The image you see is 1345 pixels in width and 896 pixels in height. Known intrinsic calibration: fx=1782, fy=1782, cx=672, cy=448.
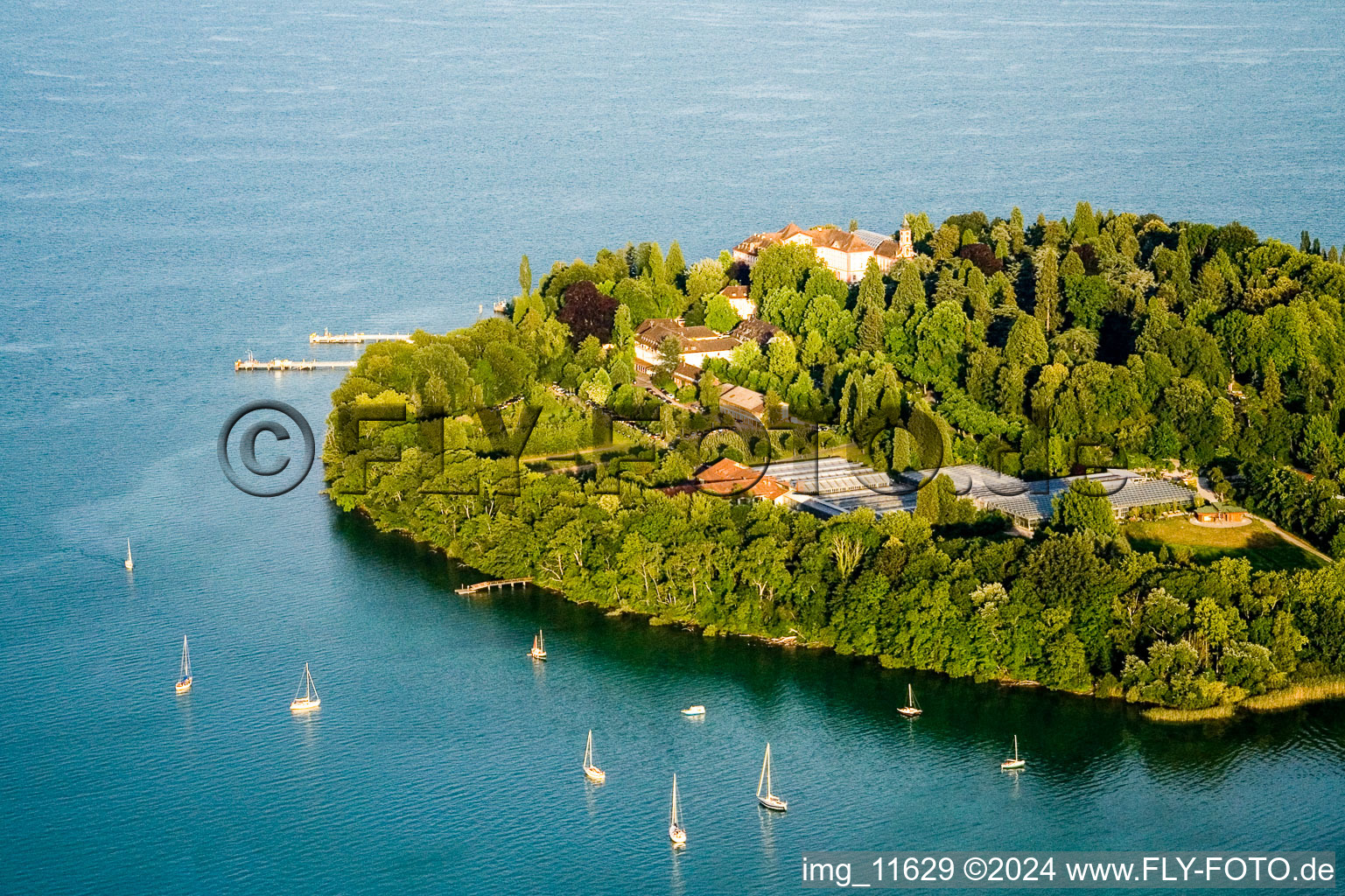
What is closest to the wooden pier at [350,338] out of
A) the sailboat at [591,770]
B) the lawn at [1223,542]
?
the lawn at [1223,542]

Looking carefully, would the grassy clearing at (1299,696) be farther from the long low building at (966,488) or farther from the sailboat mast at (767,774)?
the sailboat mast at (767,774)

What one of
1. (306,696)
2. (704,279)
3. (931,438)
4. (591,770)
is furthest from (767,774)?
(704,279)

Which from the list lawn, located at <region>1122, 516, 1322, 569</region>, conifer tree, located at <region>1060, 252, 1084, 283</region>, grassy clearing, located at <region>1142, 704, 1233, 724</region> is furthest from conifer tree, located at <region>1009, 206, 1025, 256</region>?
grassy clearing, located at <region>1142, 704, 1233, 724</region>

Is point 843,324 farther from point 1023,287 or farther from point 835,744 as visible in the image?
point 835,744

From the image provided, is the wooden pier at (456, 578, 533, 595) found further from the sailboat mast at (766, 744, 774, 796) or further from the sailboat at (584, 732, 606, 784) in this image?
the sailboat mast at (766, 744, 774, 796)

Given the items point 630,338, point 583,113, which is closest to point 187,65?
point 583,113

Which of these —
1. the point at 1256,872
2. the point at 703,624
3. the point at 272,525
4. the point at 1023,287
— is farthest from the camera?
the point at 1023,287
